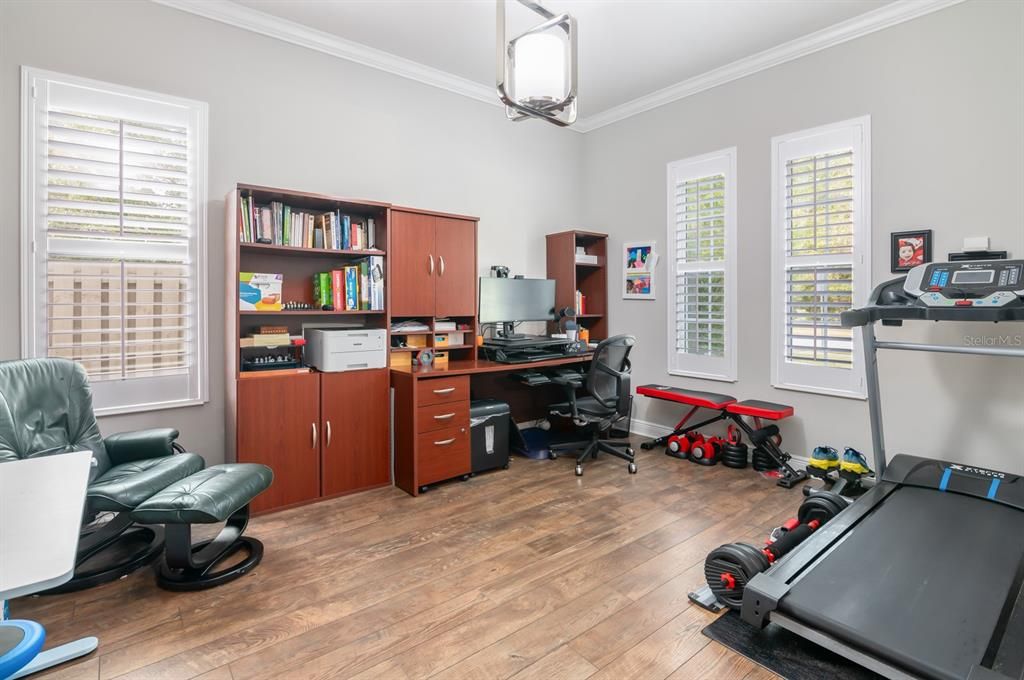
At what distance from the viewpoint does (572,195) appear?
17.4ft

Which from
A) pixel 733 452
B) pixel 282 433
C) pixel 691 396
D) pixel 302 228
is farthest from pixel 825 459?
pixel 302 228

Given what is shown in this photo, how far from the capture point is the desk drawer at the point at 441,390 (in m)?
3.39

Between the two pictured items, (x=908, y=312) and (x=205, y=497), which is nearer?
(x=205, y=497)

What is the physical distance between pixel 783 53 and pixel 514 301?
105 inches

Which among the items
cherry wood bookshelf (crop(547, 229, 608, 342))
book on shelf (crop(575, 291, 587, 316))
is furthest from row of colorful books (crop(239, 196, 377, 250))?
book on shelf (crop(575, 291, 587, 316))

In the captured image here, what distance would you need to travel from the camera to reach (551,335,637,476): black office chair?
147 inches

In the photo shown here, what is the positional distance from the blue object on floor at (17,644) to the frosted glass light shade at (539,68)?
7.94 ft

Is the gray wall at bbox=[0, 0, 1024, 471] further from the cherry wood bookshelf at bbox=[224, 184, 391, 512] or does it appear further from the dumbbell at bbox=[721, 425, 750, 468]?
the dumbbell at bbox=[721, 425, 750, 468]

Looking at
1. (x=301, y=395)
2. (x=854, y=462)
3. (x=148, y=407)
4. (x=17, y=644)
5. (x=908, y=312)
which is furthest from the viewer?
(x=854, y=462)

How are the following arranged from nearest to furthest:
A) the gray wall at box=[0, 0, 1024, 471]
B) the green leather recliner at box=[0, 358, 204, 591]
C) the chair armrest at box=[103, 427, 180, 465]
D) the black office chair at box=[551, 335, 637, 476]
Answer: the green leather recliner at box=[0, 358, 204, 591]
the chair armrest at box=[103, 427, 180, 465]
the gray wall at box=[0, 0, 1024, 471]
the black office chair at box=[551, 335, 637, 476]

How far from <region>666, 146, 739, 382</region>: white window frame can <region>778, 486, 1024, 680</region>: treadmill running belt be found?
1869mm

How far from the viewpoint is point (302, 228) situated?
3287 millimetres

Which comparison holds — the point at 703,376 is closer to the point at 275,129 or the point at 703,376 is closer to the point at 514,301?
the point at 514,301

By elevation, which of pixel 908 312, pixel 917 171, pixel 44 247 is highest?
pixel 917 171
